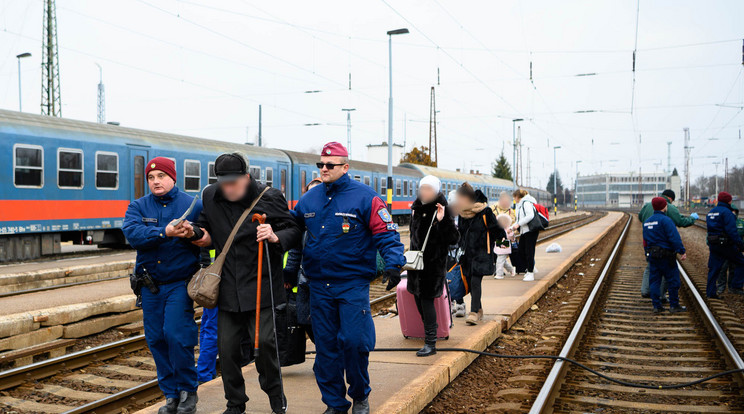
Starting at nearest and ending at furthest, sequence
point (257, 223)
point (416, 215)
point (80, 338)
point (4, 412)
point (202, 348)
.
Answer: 1. point (257, 223)
2. point (4, 412)
3. point (202, 348)
4. point (416, 215)
5. point (80, 338)

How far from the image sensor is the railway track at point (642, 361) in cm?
576

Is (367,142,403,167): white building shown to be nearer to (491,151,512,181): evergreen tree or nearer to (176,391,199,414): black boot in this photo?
(491,151,512,181): evergreen tree

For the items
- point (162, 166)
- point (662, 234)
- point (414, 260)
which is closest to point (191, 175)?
point (662, 234)

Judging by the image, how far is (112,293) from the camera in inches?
426

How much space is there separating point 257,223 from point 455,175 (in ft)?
125

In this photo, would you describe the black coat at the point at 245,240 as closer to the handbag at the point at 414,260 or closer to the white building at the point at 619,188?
the handbag at the point at 414,260

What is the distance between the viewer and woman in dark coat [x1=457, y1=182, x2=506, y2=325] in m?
8.09

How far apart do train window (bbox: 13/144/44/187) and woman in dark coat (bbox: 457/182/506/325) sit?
36.1 feet

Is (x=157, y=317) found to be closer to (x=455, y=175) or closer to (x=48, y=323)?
(x=48, y=323)

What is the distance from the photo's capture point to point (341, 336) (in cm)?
449

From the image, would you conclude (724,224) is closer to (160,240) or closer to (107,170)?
(160,240)

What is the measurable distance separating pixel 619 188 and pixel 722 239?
150 meters

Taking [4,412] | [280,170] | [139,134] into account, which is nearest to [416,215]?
[4,412]

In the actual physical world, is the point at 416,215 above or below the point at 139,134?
below
